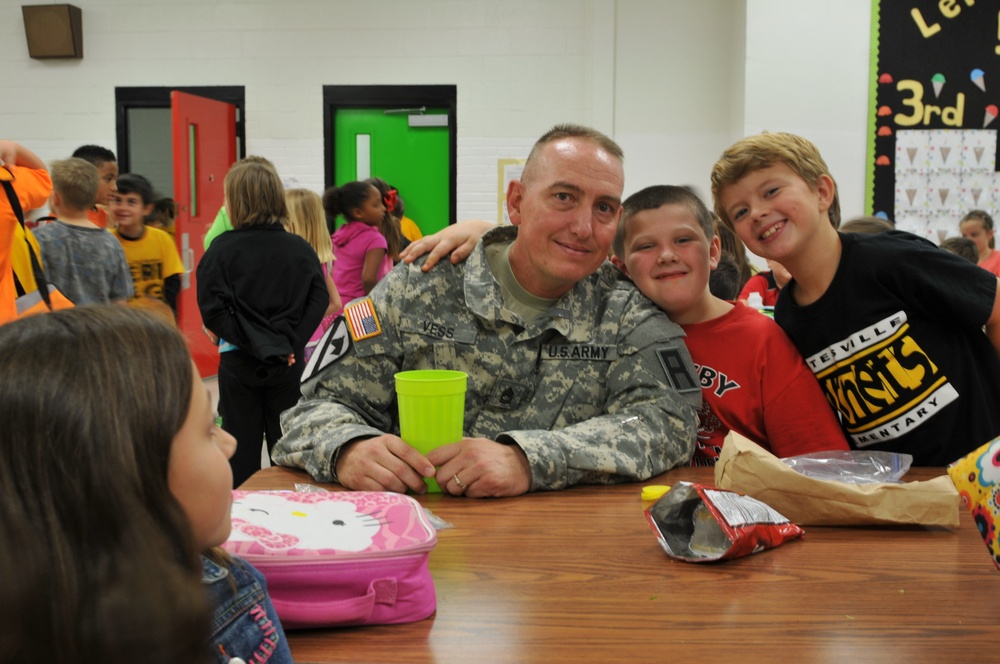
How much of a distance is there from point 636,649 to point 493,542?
392 mm

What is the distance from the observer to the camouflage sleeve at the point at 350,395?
5.59 ft

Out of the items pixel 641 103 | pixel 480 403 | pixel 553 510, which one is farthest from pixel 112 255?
pixel 641 103

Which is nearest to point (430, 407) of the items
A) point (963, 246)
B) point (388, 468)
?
point (388, 468)

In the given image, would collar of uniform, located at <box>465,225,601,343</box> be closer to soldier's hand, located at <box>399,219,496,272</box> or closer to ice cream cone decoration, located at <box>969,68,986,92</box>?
soldier's hand, located at <box>399,219,496,272</box>

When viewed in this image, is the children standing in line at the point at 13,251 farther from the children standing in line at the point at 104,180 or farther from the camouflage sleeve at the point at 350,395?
the children standing in line at the point at 104,180

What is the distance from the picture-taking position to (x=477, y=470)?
61.7 inches

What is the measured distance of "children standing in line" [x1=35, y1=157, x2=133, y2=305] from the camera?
381 cm

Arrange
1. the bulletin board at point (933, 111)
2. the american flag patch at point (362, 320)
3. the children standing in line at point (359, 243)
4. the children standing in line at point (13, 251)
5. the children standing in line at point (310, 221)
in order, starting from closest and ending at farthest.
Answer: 1. the american flag patch at point (362, 320)
2. the children standing in line at point (13, 251)
3. the children standing in line at point (310, 221)
4. the children standing in line at point (359, 243)
5. the bulletin board at point (933, 111)

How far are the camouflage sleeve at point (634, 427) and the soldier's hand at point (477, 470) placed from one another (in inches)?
1.4

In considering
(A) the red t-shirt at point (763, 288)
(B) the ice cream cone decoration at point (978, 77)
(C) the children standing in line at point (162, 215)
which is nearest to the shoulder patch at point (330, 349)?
(A) the red t-shirt at point (763, 288)

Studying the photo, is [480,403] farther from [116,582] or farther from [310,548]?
[116,582]

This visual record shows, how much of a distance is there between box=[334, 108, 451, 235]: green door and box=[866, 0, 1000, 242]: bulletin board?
3.49 meters

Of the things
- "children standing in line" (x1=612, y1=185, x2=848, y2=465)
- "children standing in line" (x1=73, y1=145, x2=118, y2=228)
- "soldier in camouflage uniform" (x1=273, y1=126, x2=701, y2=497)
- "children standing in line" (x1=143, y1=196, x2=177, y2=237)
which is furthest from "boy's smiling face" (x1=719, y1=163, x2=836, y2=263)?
"children standing in line" (x1=143, y1=196, x2=177, y2=237)

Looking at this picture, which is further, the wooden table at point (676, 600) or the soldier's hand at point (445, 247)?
the soldier's hand at point (445, 247)
